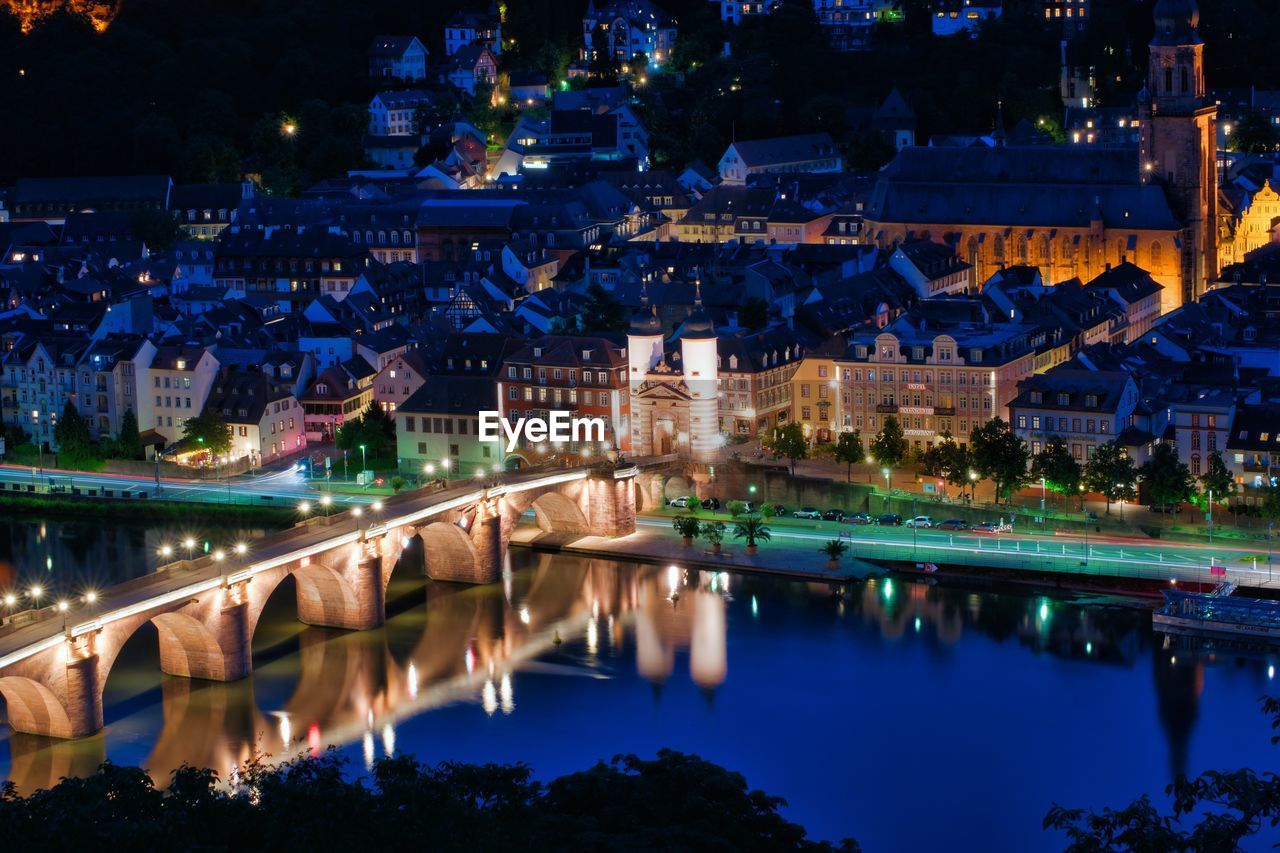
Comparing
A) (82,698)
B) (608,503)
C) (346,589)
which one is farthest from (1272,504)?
(82,698)

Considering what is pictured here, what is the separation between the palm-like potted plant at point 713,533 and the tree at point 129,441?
45.4 ft

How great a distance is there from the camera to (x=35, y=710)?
3631 centimetres

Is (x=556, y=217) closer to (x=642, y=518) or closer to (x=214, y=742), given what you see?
(x=642, y=518)

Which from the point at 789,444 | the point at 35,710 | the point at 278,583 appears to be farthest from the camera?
the point at 789,444

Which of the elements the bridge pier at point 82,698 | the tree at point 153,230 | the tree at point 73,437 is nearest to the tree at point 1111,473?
the bridge pier at point 82,698

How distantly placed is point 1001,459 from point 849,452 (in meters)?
3.46

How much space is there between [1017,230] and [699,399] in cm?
1910

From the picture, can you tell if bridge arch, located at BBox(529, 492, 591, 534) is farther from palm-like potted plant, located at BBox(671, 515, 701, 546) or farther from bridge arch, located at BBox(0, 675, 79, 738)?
bridge arch, located at BBox(0, 675, 79, 738)

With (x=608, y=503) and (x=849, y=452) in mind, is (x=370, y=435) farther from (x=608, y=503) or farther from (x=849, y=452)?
(x=849, y=452)

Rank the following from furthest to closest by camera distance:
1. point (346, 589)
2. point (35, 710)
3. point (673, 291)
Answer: point (673, 291) < point (346, 589) < point (35, 710)

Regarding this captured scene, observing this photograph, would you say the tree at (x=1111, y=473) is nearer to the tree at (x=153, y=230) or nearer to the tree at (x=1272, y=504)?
the tree at (x=1272, y=504)

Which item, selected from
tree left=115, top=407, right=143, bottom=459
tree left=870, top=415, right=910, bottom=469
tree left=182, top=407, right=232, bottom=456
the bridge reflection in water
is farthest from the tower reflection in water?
tree left=115, top=407, right=143, bottom=459

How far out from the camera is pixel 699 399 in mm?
51438

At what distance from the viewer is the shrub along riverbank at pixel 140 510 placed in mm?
50094
